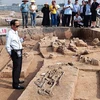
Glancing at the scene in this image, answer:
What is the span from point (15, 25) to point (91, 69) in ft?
8.83

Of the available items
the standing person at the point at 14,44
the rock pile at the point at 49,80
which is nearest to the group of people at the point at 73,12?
the rock pile at the point at 49,80

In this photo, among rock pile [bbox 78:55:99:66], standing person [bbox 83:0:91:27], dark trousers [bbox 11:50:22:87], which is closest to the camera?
dark trousers [bbox 11:50:22:87]

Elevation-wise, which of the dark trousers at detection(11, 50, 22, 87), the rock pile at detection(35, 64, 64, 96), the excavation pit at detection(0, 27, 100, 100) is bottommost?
the excavation pit at detection(0, 27, 100, 100)

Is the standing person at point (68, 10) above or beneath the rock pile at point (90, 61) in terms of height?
above

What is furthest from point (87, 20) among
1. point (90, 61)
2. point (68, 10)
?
point (90, 61)

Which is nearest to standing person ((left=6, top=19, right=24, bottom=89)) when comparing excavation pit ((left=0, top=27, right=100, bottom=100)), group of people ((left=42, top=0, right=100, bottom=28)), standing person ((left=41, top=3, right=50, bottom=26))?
excavation pit ((left=0, top=27, right=100, bottom=100))

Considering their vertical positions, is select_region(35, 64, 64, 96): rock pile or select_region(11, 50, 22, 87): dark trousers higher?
select_region(11, 50, 22, 87): dark trousers

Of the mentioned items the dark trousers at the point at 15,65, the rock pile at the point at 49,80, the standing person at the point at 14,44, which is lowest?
the rock pile at the point at 49,80

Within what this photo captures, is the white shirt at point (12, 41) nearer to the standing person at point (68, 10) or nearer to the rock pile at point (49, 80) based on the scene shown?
the rock pile at point (49, 80)

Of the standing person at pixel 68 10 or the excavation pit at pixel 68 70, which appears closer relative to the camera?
the excavation pit at pixel 68 70

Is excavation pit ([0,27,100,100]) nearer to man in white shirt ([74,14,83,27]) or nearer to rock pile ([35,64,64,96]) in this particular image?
rock pile ([35,64,64,96])

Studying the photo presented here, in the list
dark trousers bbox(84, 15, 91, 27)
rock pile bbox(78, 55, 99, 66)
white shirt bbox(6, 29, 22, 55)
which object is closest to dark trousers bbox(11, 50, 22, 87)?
white shirt bbox(6, 29, 22, 55)

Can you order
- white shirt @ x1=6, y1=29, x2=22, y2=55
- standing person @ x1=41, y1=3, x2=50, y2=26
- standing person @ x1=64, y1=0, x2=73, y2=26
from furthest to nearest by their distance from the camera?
1. standing person @ x1=41, y1=3, x2=50, y2=26
2. standing person @ x1=64, y1=0, x2=73, y2=26
3. white shirt @ x1=6, y1=29, x2=22, y2=55

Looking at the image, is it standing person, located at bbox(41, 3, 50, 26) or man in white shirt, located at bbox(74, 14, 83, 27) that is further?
standing person, located at bbox(41, 3, 50, 26)
